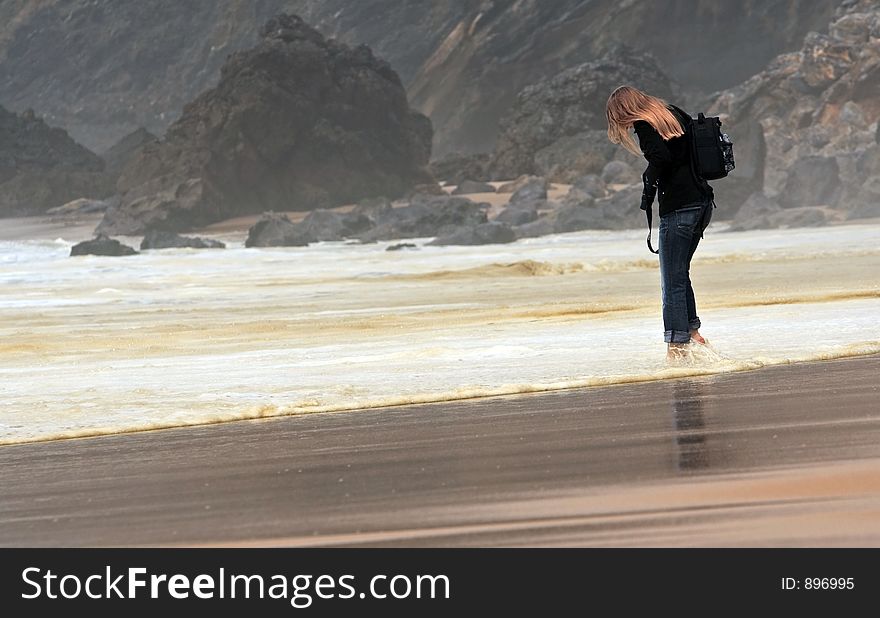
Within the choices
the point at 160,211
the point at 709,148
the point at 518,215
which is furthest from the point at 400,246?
the point at 709,148

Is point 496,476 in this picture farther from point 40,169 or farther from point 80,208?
point 40,169

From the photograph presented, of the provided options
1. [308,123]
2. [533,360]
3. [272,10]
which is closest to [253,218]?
[308,123]

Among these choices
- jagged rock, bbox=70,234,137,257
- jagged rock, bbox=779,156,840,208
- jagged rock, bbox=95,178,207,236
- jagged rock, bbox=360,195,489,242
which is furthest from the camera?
jagged rock, bbox=95,178,207,236

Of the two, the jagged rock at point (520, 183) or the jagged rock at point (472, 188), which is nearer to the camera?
the jagged rock at point (520, 183)

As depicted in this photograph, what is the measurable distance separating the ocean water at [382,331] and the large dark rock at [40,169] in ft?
104

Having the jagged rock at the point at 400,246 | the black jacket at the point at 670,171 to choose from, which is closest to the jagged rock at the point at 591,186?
the jagged rock at the point at 400,246

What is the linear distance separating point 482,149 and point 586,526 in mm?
57253

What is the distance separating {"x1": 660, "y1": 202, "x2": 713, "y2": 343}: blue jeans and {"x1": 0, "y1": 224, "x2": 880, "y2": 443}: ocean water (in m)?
0.15

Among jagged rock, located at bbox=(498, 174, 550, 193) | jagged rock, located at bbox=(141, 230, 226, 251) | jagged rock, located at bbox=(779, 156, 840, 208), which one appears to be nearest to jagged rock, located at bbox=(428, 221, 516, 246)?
jagged rock, located at bbox=(141, 230, 226, 251)

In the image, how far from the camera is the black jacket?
6047 millimetres

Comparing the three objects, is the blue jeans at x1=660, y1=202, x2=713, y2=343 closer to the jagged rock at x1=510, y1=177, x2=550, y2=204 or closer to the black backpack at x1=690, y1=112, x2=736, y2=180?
the black backpack at x1=690, y1=112, x2=736, y2=180

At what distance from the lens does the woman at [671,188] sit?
19.7ft

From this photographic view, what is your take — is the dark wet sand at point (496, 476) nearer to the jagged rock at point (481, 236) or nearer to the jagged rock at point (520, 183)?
the jagged rock at point (481, 236)

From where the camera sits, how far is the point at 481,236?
30656 mm
